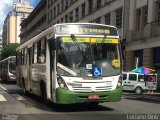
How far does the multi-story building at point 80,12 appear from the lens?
4272 centimetres

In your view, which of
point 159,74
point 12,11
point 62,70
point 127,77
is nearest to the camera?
point 62,70

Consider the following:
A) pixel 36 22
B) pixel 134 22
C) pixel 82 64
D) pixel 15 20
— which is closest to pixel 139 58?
pixel 134 22

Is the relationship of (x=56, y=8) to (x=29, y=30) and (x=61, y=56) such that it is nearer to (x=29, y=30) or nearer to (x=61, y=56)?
(x=29, y=30)

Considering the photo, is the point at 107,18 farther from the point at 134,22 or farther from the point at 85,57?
the point at 85,57

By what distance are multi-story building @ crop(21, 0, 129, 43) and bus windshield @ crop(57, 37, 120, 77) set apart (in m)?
26.2

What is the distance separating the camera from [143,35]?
3631 cm

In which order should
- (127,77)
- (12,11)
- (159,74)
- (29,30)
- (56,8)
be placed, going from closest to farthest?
(127,77) → (159,74) → (56,8) → (29,30) → (12,11)

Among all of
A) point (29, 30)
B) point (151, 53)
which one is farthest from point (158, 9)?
point (29, 30)

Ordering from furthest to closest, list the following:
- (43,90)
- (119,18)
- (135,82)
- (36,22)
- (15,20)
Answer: (15,20), (36,22), (119,18), (135,82), (43,90)

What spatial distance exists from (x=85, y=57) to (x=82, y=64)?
0.29 meters

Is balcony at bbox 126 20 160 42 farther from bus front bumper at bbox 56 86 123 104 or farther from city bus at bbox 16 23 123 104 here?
bus front bumper at bbox 56 86 123 104

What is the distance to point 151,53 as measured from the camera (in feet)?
115

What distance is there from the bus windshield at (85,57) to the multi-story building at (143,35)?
19.6 meters

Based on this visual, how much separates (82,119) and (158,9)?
2441 cm
